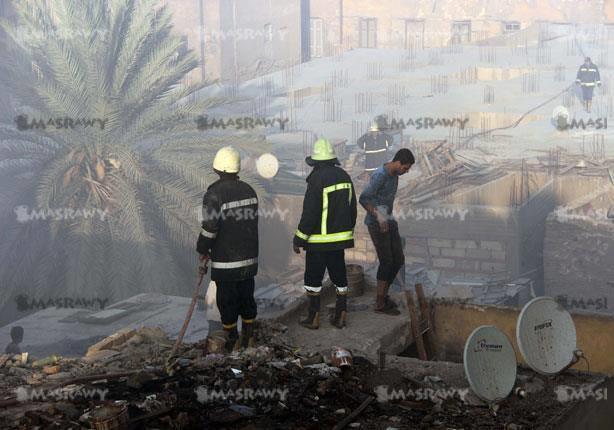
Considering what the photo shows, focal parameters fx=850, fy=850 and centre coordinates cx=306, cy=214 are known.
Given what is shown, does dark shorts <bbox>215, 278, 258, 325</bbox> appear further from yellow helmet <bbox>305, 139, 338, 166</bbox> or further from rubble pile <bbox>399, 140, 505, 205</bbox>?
rubble pile <bbox>399, 140, 505, 205</bbox>

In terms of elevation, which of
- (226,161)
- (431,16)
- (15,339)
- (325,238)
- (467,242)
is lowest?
(15,339)

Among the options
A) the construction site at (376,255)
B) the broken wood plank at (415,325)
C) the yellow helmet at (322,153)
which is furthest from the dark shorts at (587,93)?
the yellow helmet at (322,153)

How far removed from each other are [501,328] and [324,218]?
2.29 m

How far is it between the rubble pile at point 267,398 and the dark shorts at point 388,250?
141 cm

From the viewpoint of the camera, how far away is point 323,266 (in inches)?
309

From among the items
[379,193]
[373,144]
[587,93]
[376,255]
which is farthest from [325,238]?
[587,93]

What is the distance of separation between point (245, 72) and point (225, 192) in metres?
25.3

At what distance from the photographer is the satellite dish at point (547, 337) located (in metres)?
6.45

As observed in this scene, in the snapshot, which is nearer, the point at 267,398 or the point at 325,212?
the point at 267,398

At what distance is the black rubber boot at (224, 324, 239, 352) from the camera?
744 centimetres

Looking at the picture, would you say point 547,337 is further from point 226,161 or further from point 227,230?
point 226,161

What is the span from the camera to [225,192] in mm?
7211

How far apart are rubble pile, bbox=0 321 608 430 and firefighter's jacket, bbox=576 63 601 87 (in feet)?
71.4

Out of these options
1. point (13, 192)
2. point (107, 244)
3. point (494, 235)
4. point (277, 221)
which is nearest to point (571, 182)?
point (494, 235)
